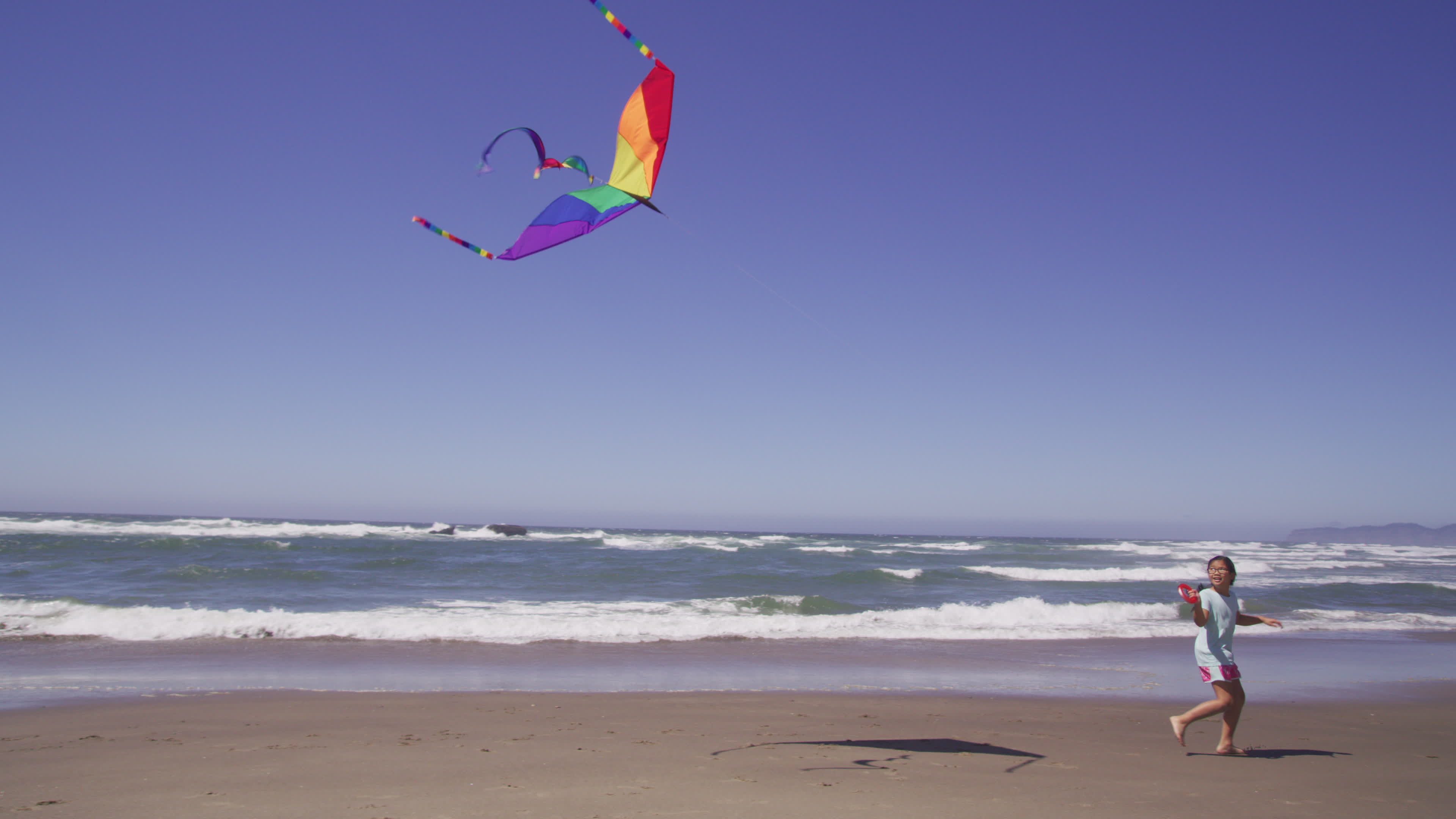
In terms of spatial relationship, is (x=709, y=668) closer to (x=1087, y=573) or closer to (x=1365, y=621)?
(x=1365, y=621)

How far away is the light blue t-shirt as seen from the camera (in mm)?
4953

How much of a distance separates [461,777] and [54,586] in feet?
48.8

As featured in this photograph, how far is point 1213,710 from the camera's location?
5074mm

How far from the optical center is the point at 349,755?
4980mm

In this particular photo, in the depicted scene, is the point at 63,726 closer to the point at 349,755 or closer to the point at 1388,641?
the point at 349,755

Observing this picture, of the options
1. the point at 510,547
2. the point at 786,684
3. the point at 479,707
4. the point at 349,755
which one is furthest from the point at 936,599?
the point at 510,547

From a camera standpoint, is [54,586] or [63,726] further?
[54,586]

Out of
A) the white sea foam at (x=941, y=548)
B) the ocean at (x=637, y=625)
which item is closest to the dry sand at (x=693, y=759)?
the ocean at (x=637, y=625)

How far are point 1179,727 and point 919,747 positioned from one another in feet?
5.62

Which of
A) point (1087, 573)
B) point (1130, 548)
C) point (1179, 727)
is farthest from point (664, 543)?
point (1179, 727)

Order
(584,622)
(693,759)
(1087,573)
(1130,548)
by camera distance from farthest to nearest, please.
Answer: (1130,548) < (1087,573) < (584,622) < (693,759)

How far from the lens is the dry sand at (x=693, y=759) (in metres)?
4.08

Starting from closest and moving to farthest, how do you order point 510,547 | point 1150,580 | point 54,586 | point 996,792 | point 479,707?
1. point 996,792
2. point 479,707
3. point 54,586
4. point 1150,580
5. point 510,547

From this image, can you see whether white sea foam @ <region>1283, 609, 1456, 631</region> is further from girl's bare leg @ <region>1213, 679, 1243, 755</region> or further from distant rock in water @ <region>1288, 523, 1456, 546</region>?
distant rock in water @ <region>1288, 523, 1456, 546</region>
